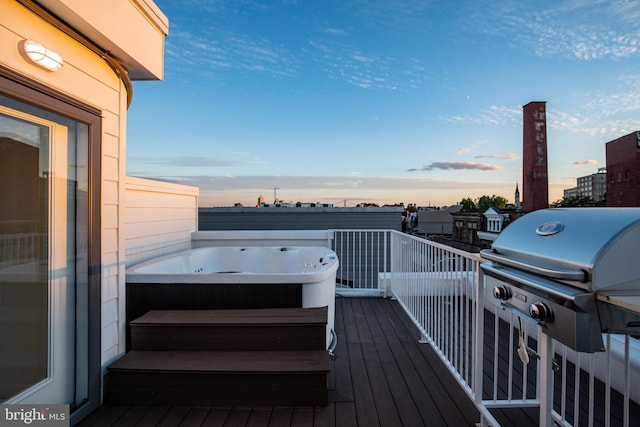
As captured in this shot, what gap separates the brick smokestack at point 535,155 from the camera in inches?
356

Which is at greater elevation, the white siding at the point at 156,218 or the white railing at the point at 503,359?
the white siding at the point at 156,218

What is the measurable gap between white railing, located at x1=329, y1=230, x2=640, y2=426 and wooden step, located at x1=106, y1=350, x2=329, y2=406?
3.26ft

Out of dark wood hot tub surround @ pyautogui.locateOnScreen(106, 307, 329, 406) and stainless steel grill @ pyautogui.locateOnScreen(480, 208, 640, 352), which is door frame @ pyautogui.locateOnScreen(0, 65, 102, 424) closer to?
dark wood hot tub surround @ pyautogui.locateOnScreen(106, 307, 329, 406)

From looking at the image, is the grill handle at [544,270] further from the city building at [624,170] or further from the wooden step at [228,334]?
the city building at [624,170]

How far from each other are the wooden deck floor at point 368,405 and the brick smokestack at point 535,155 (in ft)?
29.4

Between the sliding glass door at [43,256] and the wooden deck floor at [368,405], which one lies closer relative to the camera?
the sliding glass door at [43,256]

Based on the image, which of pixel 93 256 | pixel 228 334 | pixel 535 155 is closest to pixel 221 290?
pixel 228 334

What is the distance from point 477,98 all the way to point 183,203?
6.89 m

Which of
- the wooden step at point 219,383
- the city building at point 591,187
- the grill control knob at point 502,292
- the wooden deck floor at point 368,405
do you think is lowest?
the wooden deck floor at point 368,405

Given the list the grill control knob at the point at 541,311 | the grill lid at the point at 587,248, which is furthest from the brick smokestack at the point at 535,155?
the grill control knob at the point at 541,311

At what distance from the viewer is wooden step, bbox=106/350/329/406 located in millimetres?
2018

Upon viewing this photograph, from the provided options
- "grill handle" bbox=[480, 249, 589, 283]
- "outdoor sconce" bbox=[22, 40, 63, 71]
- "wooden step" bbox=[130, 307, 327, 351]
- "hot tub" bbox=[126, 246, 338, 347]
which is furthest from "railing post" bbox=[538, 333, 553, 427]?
"outdoor sconce" bbox=[22, 40, 63, 71]

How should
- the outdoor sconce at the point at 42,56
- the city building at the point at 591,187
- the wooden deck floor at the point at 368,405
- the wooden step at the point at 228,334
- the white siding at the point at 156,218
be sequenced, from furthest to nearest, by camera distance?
the city building at the point at 591,187 → the white siding at the point at 156,218 → the wooden step at the point at 228,334 → the wooden deck floor at the point at 368,405 → the outdoor sconce at the point at 42,56

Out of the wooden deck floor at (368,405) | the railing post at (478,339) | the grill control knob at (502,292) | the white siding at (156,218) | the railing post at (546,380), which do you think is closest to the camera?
the railing post at (546,380)
